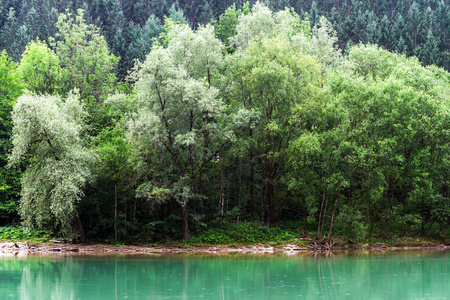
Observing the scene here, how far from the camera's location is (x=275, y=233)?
39375 mm

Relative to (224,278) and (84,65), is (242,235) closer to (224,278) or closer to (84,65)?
(224,278)

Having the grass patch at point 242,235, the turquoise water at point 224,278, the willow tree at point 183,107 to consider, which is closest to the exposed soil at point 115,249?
the grass patch at point 242,235

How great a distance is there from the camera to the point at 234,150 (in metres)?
37.9

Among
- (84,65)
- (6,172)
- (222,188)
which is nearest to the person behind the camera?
(6,172)

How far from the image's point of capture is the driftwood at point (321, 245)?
3816cm

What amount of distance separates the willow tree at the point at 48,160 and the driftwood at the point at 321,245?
1760cm

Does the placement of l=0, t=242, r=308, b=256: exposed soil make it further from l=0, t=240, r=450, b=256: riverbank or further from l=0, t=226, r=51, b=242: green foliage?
l=0, t=226, r=51, b=242: green foliage

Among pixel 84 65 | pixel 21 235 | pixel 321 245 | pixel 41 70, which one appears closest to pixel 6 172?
pixel 21 235

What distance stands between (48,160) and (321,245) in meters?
21.3

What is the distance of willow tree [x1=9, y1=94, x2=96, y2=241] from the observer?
33.3 metres

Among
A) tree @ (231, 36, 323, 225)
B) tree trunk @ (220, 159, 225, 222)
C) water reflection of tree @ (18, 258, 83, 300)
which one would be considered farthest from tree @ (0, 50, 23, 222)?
tree @ (231, 36, 323, 225)

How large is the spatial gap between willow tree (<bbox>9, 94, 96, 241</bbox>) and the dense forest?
97 mm

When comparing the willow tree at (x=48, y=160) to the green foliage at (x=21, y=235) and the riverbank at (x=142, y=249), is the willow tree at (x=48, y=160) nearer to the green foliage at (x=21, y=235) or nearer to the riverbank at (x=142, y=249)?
the riverbank at (x=142, y=249)

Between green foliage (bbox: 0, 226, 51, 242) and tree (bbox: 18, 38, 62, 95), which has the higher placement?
tree (bbox: 18, 38, 62, 95)
